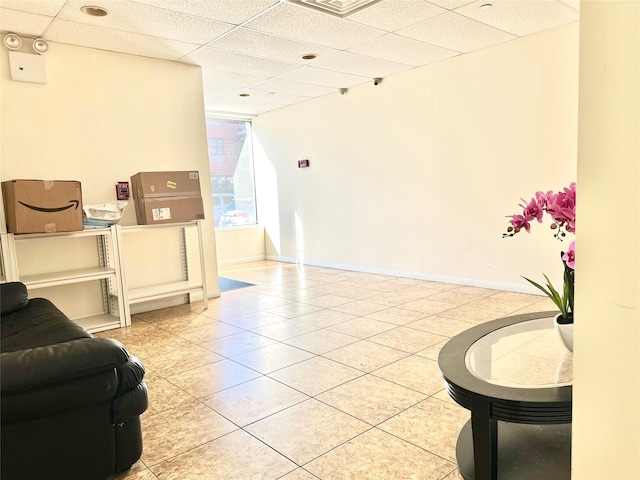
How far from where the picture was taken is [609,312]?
2.33ft

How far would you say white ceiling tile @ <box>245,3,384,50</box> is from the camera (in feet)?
11.7

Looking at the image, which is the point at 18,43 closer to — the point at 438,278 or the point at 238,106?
the point at 238,106

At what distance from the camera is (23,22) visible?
11.4ft

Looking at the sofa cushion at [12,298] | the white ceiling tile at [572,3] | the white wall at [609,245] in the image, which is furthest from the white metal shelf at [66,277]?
the white ceiling tile at [572,3]

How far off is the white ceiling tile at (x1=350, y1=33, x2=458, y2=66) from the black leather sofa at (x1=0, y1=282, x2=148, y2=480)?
374 cm

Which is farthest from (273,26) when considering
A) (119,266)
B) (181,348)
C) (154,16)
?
(181,348)

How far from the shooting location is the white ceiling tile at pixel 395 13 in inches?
137

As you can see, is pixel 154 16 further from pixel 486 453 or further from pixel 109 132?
pixel 486 453

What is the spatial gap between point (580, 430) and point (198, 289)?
4137mm

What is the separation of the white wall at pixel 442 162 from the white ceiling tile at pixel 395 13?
1.29m

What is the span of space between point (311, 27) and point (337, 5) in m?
0.39

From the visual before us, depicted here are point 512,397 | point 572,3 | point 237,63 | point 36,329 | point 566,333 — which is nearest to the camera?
point 512,397

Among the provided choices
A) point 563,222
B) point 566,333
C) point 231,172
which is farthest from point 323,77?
point 566,333

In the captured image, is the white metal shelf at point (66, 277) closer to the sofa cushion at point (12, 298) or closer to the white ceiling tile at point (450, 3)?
the sofa cushion at point (12, 298)
